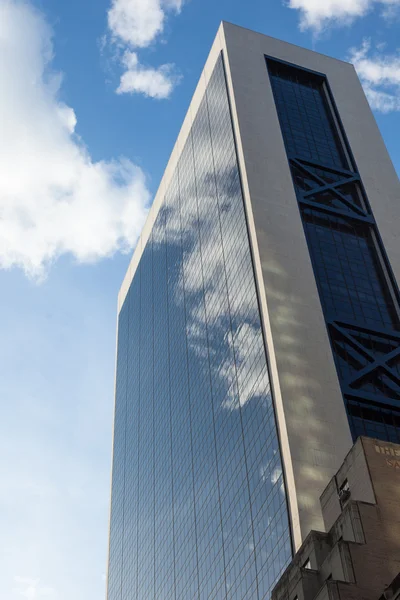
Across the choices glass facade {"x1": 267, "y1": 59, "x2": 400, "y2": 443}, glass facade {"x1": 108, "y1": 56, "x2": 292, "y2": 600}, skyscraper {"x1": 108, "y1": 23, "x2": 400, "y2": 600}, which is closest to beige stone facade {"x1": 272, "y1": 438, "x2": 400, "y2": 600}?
skyscraper {"x1": 108, "y1": 23, "x2": 400, "y2": 600}

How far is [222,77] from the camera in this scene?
14362 centimetres

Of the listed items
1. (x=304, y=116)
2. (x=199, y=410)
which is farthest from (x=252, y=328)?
(x=304, y=116)

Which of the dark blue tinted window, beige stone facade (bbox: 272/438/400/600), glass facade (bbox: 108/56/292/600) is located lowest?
beige stone facade (bbox: 272/438/400/600)

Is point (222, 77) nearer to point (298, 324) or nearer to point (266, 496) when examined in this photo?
point (298, 324)

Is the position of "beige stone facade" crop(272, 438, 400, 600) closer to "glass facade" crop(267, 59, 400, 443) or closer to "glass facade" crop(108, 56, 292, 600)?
"glass facade" crop(108, 56, 292, 600)

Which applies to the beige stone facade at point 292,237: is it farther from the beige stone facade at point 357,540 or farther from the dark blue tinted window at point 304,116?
the beige stone facade at point 357,540

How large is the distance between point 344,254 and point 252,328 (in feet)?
75.5

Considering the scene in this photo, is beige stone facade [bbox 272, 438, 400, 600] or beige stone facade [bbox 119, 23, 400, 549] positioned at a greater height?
beige stone facade [bbox 119, 23, 400, 549]

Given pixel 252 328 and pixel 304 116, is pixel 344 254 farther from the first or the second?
pixel 304 116

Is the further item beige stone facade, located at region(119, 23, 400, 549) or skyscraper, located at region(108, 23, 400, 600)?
skyscraper, located at region(108, 23, 400, 600)

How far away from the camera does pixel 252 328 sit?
A: 103 metres

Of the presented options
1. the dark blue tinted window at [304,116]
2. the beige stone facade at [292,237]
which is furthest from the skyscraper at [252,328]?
the dark blue tinted window at [304,116]

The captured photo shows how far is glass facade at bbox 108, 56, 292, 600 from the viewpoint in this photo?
91.4 m

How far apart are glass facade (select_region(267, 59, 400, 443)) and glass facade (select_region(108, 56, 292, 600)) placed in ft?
31.4
